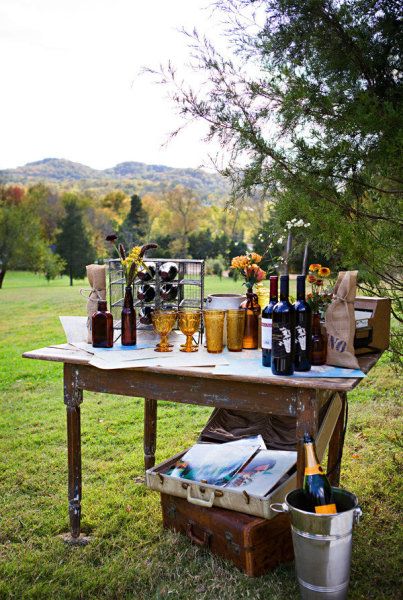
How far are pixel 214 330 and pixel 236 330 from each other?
100 millimetres

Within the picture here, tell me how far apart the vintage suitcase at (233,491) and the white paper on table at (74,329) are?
0.73m

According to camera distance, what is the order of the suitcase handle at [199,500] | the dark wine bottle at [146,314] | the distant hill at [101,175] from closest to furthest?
Result: the suitcase handle at [199,500]
the dark wine bottle at [146,314]
the distant hill at [101,175]

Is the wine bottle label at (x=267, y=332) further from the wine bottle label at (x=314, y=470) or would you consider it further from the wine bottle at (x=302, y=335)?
the wine bottle label at (x=314, y=470)

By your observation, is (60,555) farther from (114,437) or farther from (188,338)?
(114,437)

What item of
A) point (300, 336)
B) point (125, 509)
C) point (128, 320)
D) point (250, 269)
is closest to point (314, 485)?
point (300, 336)

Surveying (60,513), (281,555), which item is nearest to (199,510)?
(281,555)

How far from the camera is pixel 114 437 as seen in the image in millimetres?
4121

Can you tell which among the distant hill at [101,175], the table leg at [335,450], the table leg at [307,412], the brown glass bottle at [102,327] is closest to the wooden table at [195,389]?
the table leg at [307,412]

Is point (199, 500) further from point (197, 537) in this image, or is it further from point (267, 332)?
point (267, 332)

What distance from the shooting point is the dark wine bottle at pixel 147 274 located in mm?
2662

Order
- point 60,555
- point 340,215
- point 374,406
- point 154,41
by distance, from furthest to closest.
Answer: point 374,406, point 154,41, point 340,215, point 60,555

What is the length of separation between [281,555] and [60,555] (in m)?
1.00

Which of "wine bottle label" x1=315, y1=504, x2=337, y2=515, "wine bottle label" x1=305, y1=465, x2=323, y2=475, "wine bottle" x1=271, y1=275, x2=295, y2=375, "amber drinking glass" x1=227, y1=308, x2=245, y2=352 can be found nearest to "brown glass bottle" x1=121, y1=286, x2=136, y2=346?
"amber drinking glass" x1=227, y1=308, x2=245, y2=352

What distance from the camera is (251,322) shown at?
2.46 meters
